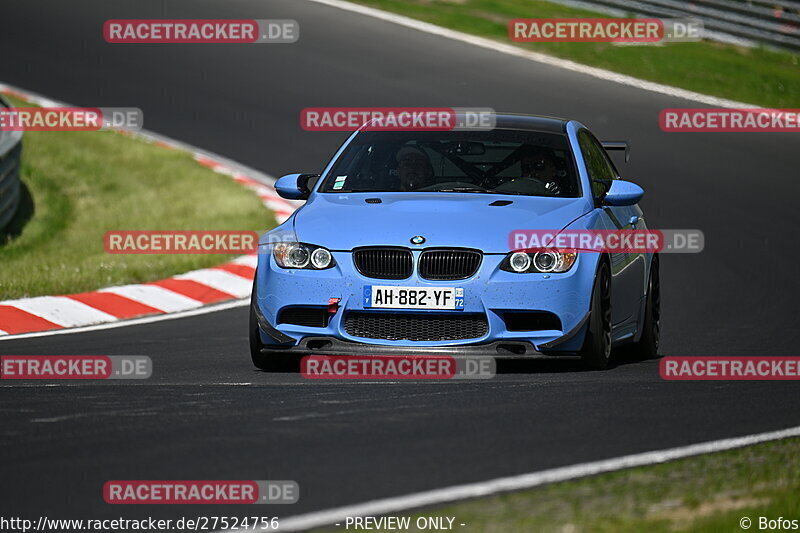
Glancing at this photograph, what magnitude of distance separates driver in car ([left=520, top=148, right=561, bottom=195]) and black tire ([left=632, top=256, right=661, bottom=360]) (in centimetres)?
107

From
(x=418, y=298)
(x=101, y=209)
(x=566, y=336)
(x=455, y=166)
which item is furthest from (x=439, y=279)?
(x=101, y=209)

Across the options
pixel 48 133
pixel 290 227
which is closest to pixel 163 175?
pixel 48 133

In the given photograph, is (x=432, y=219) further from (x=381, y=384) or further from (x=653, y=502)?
(x=653, y=502)

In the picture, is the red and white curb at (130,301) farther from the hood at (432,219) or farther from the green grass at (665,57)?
the green grass at (665,57)

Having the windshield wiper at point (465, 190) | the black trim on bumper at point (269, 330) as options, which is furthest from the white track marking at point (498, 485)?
the windshield wiper at point (465, 190)

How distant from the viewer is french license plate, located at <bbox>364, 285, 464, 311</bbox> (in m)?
8.26

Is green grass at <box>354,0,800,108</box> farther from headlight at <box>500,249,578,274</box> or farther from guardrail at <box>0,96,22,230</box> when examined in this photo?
headlight at <box>500,249,578,274</box>

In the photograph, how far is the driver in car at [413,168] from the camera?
948 cm

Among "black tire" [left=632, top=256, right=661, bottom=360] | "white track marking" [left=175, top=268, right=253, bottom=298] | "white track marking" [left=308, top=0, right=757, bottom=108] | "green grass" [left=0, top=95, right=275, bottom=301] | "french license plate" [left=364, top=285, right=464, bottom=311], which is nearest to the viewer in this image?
"french license plate" [left=364, top=285, right=464, bottom=311]

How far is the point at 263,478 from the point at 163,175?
519 inches

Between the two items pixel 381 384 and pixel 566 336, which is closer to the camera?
pixel 381 384

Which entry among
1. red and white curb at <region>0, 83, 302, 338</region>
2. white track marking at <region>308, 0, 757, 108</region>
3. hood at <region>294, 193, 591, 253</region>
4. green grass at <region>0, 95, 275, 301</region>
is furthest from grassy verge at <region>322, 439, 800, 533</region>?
white track marking at <region>308, 0, 757, 108</region>

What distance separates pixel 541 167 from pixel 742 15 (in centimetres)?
1658

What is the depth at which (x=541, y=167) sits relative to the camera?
9539 millimetres
